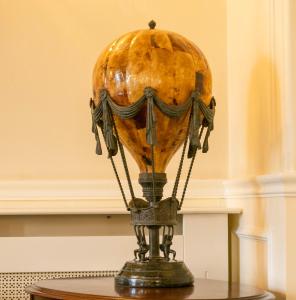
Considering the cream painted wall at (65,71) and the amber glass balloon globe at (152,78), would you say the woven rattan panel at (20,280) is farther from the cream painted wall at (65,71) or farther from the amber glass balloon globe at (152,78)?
the amber glass balloon globe at (152,78)

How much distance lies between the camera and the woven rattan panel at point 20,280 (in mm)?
2137

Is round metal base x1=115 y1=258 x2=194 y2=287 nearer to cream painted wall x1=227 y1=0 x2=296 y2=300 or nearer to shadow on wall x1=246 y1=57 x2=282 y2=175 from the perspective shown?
cream painted wall x1=227 y1=0 x2=296 y2=300

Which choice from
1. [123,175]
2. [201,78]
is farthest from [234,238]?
[201,78]

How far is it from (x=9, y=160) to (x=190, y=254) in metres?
0.63

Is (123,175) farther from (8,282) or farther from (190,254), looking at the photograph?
(8,282)

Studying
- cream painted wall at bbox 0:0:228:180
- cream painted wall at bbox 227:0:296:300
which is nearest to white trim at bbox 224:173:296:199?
cream painted wall at bbox 227:0:296:300

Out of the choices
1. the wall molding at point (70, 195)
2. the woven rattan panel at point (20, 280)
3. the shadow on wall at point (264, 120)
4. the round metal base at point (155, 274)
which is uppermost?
the shadow on wall at point (264, 120)

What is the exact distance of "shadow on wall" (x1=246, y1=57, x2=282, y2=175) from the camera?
5.97 feet

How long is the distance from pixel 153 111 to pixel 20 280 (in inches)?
32.6

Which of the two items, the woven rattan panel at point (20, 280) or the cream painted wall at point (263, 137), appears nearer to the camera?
the cream painted wall at point (263, 137)

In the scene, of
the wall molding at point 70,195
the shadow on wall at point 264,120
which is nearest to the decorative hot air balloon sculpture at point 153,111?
the shadow on wall at point 264,120

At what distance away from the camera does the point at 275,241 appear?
179cm

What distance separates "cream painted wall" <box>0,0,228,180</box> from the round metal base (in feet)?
1.96

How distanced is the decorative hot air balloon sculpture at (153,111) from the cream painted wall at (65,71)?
535 mm
